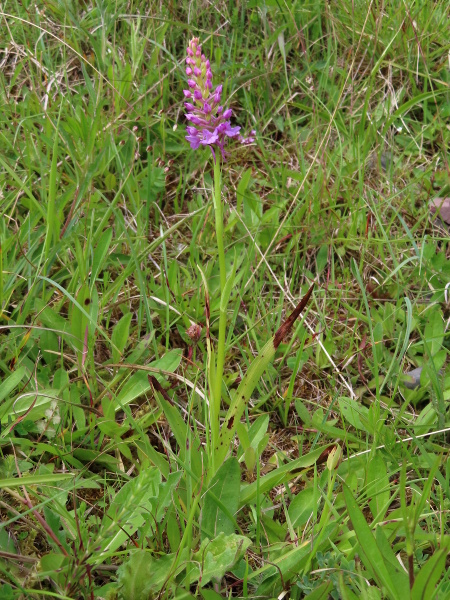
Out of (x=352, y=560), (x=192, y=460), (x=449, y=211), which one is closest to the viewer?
(x=352, y=560)

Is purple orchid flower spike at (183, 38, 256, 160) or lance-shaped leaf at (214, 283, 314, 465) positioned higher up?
purple orchid flower spike at (183, 38, 256, 160)

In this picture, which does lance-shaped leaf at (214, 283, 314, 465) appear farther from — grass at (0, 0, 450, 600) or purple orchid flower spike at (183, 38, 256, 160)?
purple orchid flower spike at (183, 38, 256, 160)

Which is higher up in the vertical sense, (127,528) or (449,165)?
(449,165)

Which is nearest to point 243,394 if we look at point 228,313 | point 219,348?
point 219,348

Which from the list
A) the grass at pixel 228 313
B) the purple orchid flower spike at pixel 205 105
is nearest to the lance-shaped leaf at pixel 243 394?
the grass at pixel 228 313

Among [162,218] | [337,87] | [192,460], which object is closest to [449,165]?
[337,87]

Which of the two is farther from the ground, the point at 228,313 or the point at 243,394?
the point at 243,394

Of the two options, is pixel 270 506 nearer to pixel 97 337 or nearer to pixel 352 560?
pixel 352 560

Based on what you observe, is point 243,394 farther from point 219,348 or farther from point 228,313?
point 228,313

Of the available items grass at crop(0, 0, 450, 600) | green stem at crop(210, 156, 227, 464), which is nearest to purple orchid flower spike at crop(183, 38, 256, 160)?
green stem at crop(210, 156, 227, 464)
